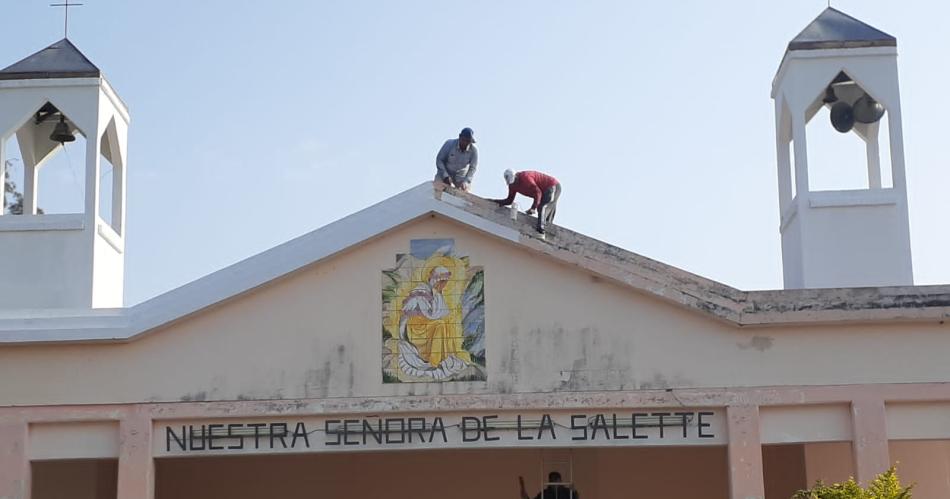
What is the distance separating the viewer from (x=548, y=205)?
16125 mm

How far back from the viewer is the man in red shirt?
52.5 feet

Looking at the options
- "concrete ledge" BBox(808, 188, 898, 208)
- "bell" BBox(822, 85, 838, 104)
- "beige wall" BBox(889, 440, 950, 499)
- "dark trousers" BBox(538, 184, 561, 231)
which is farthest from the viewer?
"bell" BBox(822, 85, 838, 104)

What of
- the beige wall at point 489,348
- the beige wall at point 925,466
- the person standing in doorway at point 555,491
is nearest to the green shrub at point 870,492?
the beige wall at point 489,348

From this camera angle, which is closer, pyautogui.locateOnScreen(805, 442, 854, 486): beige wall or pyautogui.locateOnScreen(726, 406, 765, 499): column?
pyautogui.locateOnScreen(726, 406, 765, 499): column

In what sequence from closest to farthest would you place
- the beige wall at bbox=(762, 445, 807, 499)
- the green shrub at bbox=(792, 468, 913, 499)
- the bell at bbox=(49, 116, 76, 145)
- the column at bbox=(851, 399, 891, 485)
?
the green shrub at bbox=(792, 468, 913, 499) < the column at bbox=(851, 399, 891, 485) < the beige wall at bbox=(762, 445, 807, 499) < the bell at bbox=(49, 116, 76, 145)

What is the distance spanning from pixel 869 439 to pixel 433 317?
4924mm

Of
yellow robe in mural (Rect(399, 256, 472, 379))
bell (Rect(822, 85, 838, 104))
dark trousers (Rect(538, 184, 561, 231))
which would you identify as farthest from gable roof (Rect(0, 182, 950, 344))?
bell (Rect(822, 85, 838, 104))

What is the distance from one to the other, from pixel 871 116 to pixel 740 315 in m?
4.61

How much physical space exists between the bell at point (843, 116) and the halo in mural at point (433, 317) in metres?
5.90

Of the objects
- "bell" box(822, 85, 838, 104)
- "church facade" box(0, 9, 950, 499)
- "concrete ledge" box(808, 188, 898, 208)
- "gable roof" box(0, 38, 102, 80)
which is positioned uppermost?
"gable roof" box(0, 38, 102, 80)

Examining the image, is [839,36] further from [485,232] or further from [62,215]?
[62,215]

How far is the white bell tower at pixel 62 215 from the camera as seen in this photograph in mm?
17594

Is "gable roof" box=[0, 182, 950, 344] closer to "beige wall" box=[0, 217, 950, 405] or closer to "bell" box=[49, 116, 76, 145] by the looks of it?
"beige wall" box=[0, 217, 950, 405]

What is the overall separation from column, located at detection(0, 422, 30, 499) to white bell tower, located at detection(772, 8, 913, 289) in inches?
375
